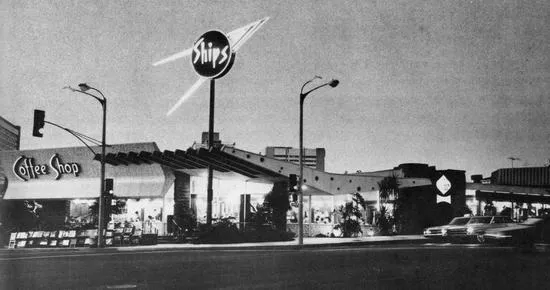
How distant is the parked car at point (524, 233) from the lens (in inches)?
932

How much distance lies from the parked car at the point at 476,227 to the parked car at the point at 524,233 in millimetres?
1292

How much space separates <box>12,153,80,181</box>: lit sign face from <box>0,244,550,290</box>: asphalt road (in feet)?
94.0

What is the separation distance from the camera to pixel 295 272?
49.7 feet

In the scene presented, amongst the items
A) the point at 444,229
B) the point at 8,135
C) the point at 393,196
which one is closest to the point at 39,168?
the point at 393,196

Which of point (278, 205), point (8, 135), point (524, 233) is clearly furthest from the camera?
point (8, 135)

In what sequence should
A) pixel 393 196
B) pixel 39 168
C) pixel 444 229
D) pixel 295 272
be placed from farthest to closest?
pixel 39 168 < pixel 393 196 < pixel 444 229 < pixel 295 272

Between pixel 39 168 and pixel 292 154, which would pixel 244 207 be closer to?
pixel 39 168

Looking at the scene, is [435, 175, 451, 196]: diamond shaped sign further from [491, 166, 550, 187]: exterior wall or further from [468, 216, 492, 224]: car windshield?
[491, 166, 550, 187]: exterior wall

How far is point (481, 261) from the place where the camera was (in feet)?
57.4

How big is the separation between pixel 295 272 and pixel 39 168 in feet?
127

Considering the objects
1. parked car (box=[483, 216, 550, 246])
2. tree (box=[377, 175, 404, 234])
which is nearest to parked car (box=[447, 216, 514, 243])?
parked car (box=[483, 216, 550, 246])

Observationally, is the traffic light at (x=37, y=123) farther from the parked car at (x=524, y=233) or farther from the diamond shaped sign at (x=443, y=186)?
the diamond shaped sign at (x=443, y=186)

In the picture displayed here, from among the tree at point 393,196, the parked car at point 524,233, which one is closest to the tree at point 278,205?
the tree at point 393,196

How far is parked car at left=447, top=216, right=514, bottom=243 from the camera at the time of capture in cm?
2608
